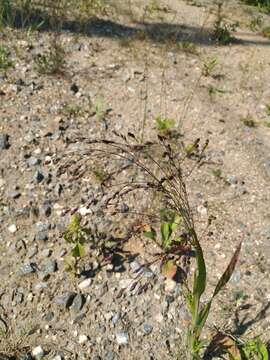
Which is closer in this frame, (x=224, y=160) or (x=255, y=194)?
(x=255, y=194)

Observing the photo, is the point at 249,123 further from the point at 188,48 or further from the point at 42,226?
the point at 42,226

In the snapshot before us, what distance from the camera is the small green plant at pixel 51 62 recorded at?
685 cm

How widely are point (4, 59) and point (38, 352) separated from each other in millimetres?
4372

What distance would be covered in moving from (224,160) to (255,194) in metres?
0.64

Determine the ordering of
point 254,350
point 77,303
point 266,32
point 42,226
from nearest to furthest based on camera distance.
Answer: point 254,350 → point 77,303 → point 42,226 → point 266,32

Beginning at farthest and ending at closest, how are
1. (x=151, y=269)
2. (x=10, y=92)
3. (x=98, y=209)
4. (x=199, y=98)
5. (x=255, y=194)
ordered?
(x=199, y=98)
(x=10, y=92)
(x=255, y=194)
(x=98, y=209)
(x=151, y=269)

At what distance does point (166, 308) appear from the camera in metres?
4.24

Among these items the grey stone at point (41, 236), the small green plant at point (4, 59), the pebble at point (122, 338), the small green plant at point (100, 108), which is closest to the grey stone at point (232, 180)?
the small green plant at point (100, 108)

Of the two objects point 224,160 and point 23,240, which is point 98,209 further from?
point 224,160

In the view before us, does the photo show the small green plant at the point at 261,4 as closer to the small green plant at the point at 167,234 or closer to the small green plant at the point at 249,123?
the small green plant at the point at 249,123

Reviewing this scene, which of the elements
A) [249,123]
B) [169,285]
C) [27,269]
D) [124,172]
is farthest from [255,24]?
[27,269]

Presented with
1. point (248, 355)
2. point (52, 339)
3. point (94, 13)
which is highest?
point (94, 13)

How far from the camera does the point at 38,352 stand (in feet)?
12.7

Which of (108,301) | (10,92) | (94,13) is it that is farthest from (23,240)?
(94,13)
